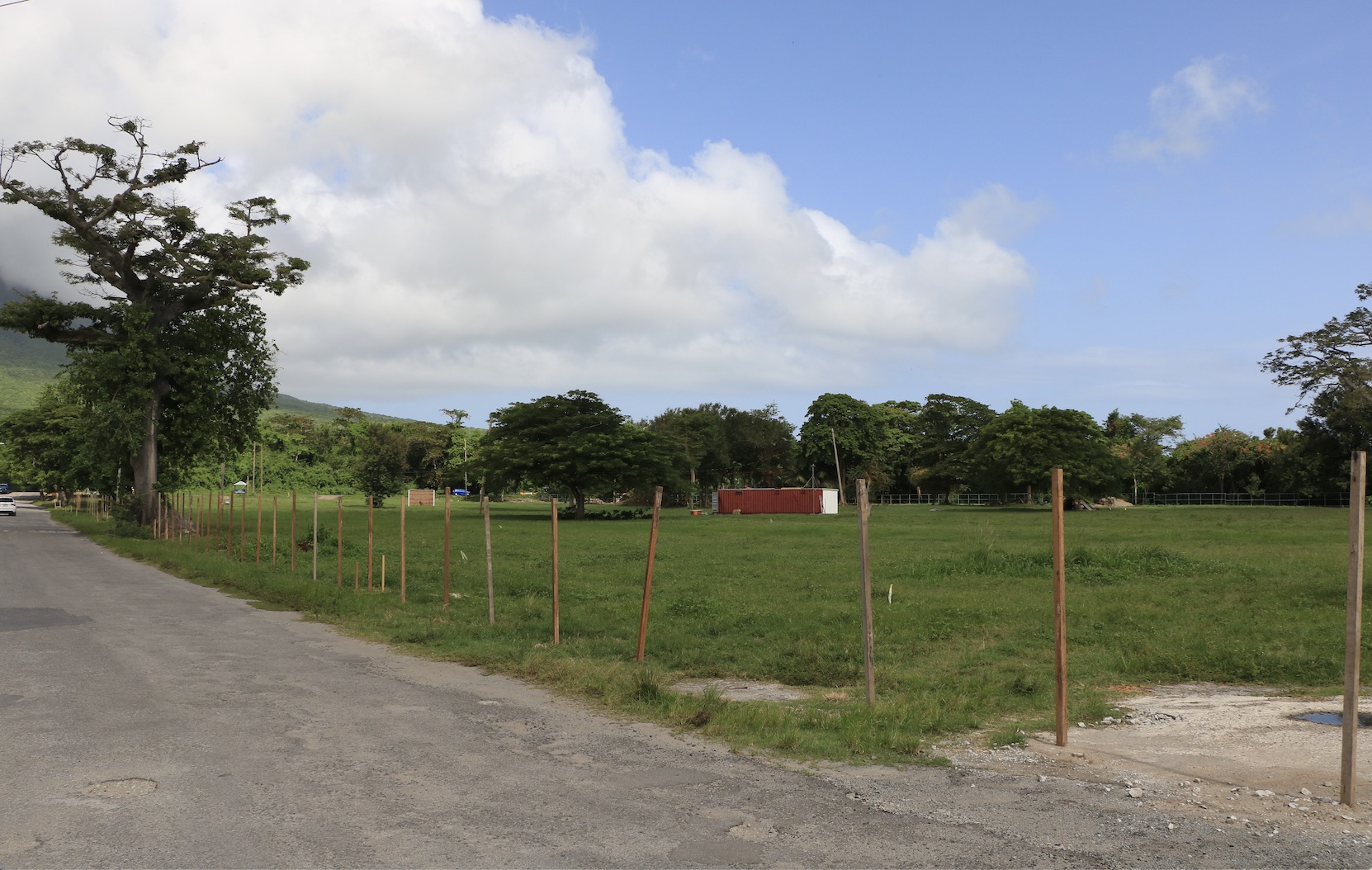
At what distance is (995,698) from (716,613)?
6821 mm

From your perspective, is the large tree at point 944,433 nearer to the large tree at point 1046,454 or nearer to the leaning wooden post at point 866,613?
the large tree at point 1046,454

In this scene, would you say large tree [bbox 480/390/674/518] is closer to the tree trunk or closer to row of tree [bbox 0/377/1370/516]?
row of tree [bbox 0/377/1370/516]

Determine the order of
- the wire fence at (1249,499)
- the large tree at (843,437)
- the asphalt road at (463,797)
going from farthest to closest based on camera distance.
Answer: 1. the large tree at (843,437)
2. the wire fence at (1249,499)
3. the asphalt road at (463,797)

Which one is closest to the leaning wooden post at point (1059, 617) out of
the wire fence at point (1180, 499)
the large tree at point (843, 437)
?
the wire fence at point (1180, 499)

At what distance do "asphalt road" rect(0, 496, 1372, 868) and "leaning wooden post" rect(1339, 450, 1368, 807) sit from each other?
83cm

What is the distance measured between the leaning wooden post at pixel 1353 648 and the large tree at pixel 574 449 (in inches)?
2143

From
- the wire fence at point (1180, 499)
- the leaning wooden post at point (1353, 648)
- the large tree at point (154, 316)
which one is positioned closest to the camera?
the leaning wooden post at point (1353, 648)

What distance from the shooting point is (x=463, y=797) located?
605cm

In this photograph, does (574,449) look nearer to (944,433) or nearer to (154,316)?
(154,316)

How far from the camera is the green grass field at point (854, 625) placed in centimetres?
891

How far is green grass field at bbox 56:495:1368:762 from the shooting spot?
891 cm

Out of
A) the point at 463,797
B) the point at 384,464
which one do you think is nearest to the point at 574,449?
the point at 463,797

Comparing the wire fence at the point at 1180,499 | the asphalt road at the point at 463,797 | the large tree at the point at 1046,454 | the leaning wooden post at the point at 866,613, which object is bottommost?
the wire fence at the point at 1180,499

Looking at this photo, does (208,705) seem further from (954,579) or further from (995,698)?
(954,579)
